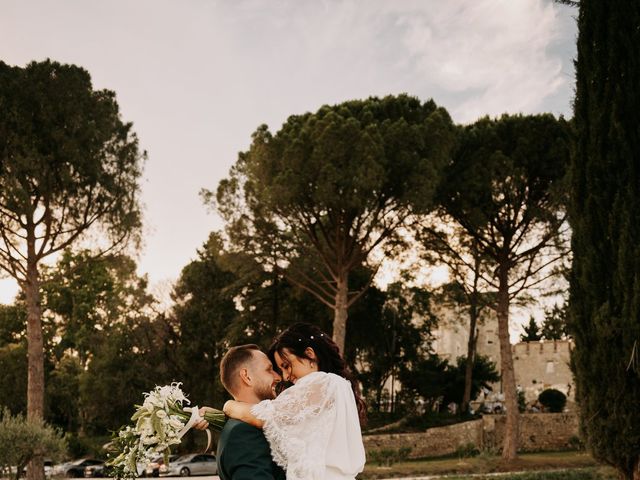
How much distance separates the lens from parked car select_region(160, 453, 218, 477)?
85.9ft

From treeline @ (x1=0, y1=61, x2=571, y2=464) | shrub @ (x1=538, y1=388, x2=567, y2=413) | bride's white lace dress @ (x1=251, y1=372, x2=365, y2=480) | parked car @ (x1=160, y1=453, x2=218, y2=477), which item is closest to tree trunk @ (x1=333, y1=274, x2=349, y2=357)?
treeline @ (x1=0, y1=61, x2=571, y2=464)

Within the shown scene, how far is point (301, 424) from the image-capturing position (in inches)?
114

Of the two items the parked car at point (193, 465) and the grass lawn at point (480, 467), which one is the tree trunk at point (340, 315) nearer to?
the grass lawn at point (480, 467)

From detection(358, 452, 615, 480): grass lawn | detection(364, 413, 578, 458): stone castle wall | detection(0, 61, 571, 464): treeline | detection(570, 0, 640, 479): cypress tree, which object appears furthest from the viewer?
detection(364, 413, 578, 458): stone castle wall

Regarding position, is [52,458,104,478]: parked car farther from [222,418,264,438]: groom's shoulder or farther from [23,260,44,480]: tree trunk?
[222,418,264,438]: groom's shoulder

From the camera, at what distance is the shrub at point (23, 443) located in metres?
13.9

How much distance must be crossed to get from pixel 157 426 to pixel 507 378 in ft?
69.2

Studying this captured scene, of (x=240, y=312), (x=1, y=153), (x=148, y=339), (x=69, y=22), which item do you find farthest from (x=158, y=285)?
(x=69, y=22)

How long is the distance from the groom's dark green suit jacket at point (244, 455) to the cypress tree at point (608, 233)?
8.77 meters

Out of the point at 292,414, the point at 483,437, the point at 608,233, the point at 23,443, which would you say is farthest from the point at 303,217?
the point at 292,414

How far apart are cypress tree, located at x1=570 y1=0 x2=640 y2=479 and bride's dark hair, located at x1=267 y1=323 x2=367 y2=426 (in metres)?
8.25

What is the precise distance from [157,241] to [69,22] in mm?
7875

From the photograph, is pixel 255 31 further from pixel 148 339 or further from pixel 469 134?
pixel 148 339

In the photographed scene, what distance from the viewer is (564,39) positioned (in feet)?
47.9
